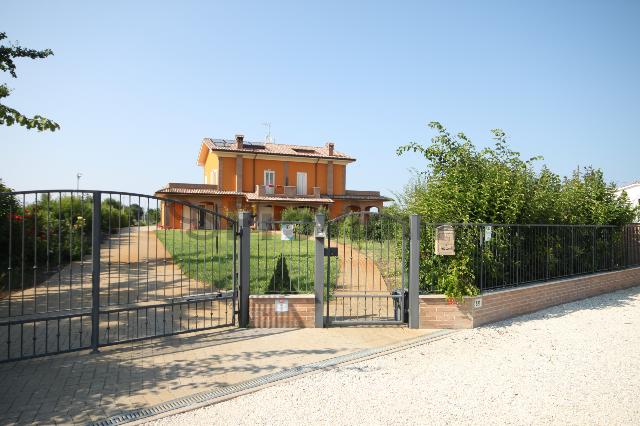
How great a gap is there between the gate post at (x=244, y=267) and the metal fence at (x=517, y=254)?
3.25 m

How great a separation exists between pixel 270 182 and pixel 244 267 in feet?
92.9

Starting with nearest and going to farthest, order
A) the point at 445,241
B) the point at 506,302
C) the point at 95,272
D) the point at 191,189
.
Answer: the point at 95,272
the point at 445,241
the point at 506,302
the point at 191,189

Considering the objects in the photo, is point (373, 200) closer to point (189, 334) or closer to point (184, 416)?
point (189, 334)

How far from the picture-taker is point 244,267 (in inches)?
287

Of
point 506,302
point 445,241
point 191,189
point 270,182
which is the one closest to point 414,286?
point 445,241

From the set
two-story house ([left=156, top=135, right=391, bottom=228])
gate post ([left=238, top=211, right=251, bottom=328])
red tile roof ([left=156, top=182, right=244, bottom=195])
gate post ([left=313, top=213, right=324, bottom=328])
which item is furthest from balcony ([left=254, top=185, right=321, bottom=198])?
gate post ([left=313, top=213, right=324, bottom=328])

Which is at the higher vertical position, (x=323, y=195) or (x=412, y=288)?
(x=323, y=195)

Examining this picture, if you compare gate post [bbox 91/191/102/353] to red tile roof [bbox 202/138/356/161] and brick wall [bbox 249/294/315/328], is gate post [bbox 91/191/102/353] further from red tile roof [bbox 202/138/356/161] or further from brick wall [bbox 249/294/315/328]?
red tile roof [bbox 202/138/356/161]

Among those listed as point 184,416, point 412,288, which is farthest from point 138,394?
point 412,288

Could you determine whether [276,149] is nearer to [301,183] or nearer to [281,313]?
[301,183]

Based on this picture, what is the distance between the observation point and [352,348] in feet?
20.9

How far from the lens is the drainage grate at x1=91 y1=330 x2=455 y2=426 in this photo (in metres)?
4.11

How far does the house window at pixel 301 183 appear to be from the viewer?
Result: 3597 cm

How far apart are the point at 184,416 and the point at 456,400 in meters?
2.84
